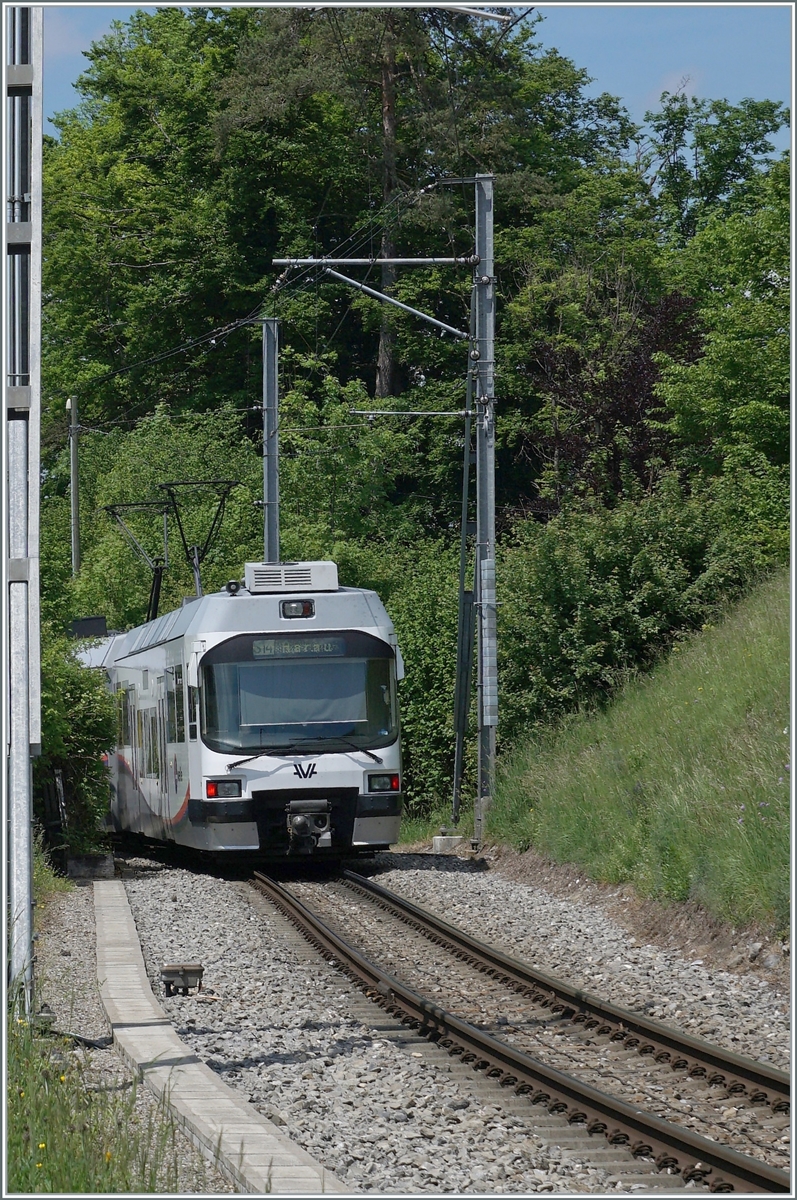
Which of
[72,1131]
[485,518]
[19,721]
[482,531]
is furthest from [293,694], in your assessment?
[72,1131]

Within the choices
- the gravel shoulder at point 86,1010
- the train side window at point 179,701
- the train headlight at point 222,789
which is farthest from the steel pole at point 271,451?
the gravel shoulder at point 86,1010

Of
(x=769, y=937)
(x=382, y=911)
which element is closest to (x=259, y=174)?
(x=382, y=911)

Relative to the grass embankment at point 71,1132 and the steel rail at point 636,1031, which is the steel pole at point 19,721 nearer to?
the grass embankment at point 71,1132

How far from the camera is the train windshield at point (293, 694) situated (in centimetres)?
1727

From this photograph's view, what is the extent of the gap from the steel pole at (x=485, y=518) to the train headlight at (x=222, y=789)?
411 centimetres

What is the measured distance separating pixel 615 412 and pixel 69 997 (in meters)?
24.8

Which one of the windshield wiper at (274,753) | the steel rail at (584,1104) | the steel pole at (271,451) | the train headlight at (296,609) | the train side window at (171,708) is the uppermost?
the steel pole at (271,451)

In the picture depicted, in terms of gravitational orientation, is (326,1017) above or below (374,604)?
below

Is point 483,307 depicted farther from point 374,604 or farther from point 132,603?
point 132,603

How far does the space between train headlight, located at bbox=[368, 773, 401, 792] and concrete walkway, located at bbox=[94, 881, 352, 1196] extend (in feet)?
19.1

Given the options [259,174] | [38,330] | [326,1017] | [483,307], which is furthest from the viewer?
[259,174]

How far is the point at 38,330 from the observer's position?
784cm

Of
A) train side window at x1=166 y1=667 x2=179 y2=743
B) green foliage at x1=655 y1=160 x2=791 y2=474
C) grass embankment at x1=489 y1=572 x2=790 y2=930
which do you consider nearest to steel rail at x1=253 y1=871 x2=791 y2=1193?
grass embankment at x1=489 y1=572 x2=790 y2=930

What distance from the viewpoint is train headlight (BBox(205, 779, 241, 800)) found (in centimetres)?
1711
